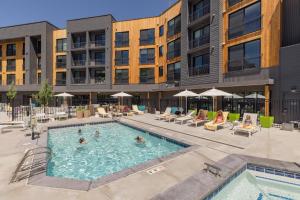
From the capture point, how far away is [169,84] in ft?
83.0

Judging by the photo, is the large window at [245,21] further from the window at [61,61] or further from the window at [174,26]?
the window at [61,61]

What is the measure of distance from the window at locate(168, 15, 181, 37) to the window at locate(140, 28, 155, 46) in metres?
3.43

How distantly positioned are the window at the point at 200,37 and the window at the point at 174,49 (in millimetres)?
2450

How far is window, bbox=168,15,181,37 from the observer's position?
24.1 m

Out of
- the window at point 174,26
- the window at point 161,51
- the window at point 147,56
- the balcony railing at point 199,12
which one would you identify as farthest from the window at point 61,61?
the balcony railing at point 199,12

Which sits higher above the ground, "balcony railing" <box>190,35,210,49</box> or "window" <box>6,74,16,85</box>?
"balcony railing" <box>190,35,210,49</box>

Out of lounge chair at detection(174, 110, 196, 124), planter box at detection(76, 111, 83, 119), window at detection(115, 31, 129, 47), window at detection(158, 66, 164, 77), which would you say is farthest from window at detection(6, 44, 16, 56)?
lounge chair at detection(174, 110, 196, 124)

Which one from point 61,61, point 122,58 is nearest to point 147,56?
point 122,58

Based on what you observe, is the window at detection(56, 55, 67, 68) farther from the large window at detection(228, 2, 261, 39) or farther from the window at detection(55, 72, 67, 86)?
the large window at detection(228, 2, 261, 39)

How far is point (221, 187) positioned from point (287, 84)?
1227cm

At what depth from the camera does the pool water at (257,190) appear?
16.6 ft

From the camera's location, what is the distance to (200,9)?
69.3 ft

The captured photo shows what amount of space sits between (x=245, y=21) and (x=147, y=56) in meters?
15.5

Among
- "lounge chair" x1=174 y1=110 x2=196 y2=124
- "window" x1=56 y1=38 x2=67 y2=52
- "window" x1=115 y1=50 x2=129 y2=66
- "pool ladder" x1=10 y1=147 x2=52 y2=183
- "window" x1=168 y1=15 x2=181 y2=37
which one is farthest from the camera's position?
"window" x1=56 y1=38 x2=67 y2=52
